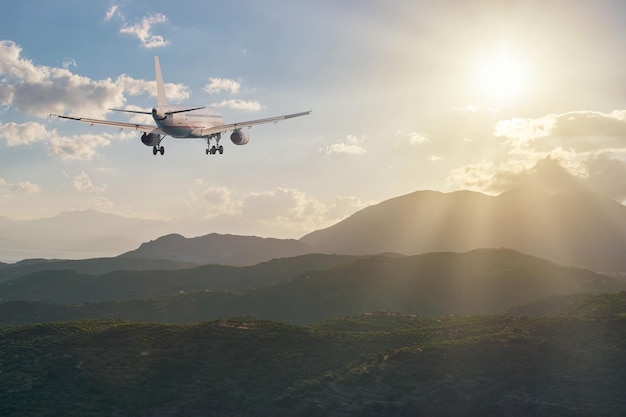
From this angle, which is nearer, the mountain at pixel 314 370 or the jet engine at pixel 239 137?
the mountain at pixel 314 370

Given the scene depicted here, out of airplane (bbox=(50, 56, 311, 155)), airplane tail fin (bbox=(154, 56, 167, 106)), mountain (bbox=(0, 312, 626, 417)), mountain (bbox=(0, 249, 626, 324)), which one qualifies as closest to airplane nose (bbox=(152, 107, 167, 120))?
airplane (bbox=(50, 56, 311, 155))

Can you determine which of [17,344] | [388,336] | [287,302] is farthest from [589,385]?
[287,302]

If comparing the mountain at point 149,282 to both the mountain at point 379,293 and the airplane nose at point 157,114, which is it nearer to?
the mountain at point 379,293

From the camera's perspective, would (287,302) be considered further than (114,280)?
No

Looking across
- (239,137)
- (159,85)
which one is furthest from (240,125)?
(159,85)

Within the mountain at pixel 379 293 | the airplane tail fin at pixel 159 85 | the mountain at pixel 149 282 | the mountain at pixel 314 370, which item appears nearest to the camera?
the mountain at pixel 314 370

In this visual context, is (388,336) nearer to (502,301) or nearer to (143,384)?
(143,384)

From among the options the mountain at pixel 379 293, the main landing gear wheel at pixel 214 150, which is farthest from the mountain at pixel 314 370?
the mountain at pixel 379 293
